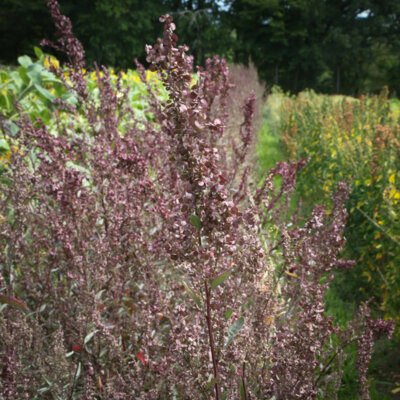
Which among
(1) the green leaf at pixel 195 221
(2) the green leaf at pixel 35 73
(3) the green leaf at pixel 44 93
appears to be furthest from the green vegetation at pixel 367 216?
(2) the green leaf at pixel 35 73

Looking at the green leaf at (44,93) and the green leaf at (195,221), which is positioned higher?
the green leaf at (44,93)

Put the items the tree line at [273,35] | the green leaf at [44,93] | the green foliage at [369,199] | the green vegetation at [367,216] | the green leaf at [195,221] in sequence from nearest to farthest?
the green leaf at [195,221] → the green vegetation at [367,216] → the green foliage at [369,199] → the green leaf at [44,93] → the tree line at [273,35]

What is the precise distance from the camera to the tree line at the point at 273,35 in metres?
25.2

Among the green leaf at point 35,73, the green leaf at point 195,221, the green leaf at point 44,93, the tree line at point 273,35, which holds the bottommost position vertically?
the green leaf at point 195,221

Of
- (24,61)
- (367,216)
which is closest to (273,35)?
(24,61)

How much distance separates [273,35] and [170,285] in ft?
119

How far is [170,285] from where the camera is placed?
2299 mm

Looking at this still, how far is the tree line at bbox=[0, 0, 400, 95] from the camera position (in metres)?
25.2

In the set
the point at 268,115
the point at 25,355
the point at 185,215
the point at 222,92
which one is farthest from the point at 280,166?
the point at 268,115

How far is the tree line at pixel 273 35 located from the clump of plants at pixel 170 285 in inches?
980

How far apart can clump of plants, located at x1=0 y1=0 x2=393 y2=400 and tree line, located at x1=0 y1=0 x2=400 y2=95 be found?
24899 mm

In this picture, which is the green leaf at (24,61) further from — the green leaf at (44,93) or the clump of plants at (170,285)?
the clump of plants at (170,285)

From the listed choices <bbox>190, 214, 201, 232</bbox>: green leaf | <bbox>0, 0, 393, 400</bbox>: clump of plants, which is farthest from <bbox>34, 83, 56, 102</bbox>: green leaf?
<bbox>190, 214, 201, 232</bbox>: green leaf

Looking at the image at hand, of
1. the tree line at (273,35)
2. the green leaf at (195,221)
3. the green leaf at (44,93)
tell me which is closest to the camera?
the green leaf at (195,221)
